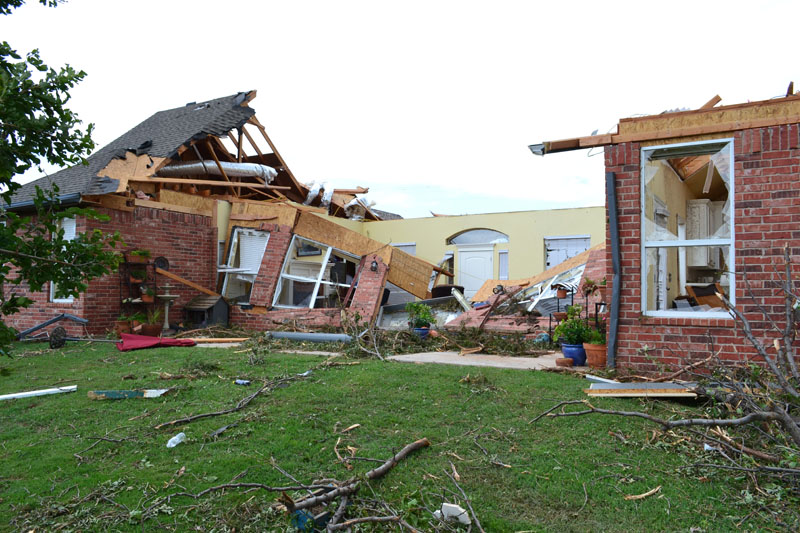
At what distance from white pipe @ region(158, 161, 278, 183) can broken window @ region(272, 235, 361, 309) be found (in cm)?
265

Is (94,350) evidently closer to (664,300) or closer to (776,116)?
(664,300)

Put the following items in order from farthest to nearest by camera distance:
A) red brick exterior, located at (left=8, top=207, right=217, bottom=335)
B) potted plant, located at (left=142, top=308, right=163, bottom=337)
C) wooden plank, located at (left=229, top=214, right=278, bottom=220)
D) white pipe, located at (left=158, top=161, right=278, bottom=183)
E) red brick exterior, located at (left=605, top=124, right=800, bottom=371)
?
white pipe, located at (left=158, top=161, right=278, bottom=183) < wooden plank, located at (left=229, top=214, right=278, bottom=220) < red brick exterior, located at (left=8, top=207, right=217, bottom=335) < potted plant, located at (left=142, top=308, right=163, bottom=337) < red brick exterior, located at (left=605, top=124, right=800, bottom=371)

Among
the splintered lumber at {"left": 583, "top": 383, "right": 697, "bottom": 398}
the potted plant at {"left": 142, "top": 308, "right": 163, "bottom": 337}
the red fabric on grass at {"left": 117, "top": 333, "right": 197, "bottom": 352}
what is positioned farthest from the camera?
the potted plant at {"left": 142, "top": 308, "right": 163, "bottom": 337}

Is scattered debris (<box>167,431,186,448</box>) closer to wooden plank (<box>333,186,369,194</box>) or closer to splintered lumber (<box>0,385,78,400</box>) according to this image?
splintered lumber (<box>0,385,78,400</box>)

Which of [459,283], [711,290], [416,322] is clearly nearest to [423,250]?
[459,283]

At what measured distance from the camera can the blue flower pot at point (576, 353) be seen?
23.7 feet

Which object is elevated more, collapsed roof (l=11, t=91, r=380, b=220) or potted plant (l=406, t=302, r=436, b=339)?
collapsed roof (l=11, t=91, r=380, b=220)

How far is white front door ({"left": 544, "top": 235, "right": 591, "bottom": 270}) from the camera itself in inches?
642

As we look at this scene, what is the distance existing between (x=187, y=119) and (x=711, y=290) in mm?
12853

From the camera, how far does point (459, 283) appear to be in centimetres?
1848

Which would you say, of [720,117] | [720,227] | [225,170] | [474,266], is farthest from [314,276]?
[720,117]

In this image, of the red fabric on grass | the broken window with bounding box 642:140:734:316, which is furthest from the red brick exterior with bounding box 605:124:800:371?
the red fabric on grass

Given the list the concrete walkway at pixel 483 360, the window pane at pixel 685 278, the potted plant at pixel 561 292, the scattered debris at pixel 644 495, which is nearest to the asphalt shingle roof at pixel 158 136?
the concrete walkway at pixel 483 360

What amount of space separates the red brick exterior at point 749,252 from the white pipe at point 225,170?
1110cm
